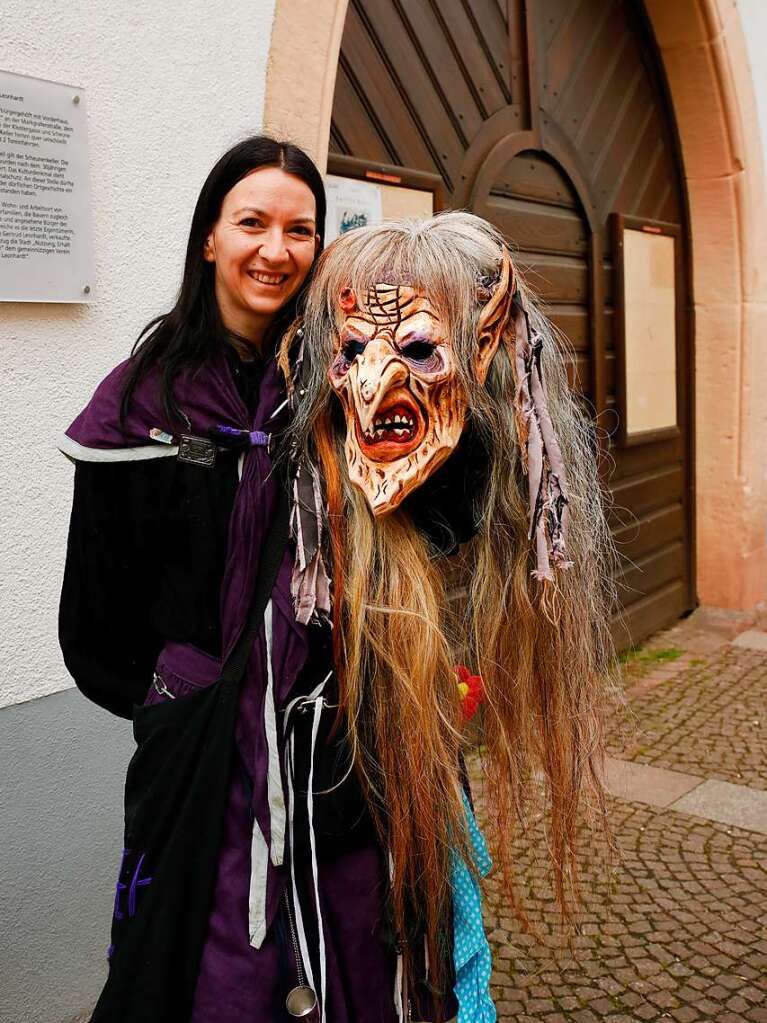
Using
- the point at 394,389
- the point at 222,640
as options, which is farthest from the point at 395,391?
the point at 222,640

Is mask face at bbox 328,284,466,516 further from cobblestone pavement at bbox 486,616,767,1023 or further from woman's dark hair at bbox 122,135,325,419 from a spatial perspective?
cobblestone pavement at bbox 486,616,767,1023

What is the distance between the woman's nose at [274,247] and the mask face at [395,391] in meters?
0.13

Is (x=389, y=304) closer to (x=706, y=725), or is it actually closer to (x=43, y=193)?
(x=43, y=193)

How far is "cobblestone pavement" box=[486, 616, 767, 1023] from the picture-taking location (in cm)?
290

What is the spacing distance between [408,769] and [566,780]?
36 cm

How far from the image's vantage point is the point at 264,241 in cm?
166

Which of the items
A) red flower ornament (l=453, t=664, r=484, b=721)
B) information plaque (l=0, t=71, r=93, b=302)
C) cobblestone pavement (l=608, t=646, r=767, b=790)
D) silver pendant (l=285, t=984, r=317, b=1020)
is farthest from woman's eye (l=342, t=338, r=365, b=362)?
cobblestone pavement (l=608, t=646, r=767, b=790)

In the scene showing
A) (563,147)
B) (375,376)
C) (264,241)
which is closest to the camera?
(375,376)

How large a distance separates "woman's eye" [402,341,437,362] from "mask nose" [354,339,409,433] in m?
0.02

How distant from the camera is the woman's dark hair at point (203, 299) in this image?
5.56ft

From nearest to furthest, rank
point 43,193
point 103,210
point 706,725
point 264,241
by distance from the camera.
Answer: point 264,241, point 43,193, point 103,210, point 706,725

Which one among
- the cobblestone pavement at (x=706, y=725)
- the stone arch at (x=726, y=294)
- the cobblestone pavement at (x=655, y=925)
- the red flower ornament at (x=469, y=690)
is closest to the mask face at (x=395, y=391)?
the red flower ornament at (x=469, y=690)

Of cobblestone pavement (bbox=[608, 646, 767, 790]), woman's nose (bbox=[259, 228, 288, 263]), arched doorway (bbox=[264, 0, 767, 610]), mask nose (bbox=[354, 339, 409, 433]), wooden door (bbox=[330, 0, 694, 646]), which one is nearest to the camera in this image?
mask nose (bbox=[354, 339, 409, 433])

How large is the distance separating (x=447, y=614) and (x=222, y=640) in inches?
13.8
